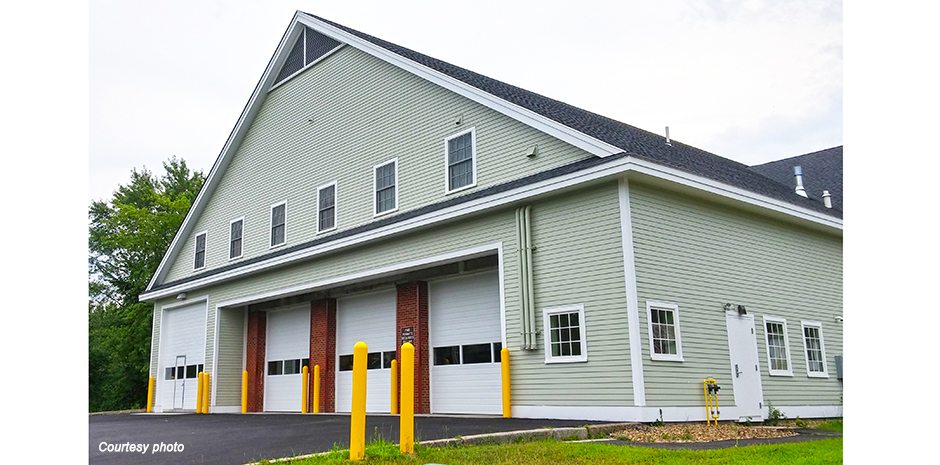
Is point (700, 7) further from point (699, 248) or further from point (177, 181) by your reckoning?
point (177, 181)

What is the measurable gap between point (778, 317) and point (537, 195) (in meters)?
5.93

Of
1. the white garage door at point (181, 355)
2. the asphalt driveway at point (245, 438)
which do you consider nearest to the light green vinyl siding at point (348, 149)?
the white garage door at point (181, 355)

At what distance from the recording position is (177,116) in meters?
10.6

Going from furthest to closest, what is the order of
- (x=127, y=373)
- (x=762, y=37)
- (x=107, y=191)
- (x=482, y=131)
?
(x=107, y=191) < (x=127, y=373) < (x=482, y=131) < (x=762, y=37)

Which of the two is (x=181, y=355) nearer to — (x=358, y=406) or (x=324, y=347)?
(x=324, y=347)

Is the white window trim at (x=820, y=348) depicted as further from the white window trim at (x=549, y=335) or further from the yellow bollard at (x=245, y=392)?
the yellow bollard at (x=245, y=392)

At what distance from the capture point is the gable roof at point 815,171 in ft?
70.8

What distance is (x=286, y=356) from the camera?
20.9 metres

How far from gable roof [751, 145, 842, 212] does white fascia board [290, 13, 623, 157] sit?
10487mm

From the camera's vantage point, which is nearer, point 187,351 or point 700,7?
point 700,7

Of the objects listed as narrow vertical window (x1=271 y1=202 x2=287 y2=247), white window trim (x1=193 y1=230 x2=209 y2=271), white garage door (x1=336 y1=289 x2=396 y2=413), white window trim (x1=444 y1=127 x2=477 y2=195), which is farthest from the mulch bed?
white window trim (x1=193 y1=230 x2=209 y2=271)

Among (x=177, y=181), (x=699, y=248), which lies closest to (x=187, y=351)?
(x=699, y=248)

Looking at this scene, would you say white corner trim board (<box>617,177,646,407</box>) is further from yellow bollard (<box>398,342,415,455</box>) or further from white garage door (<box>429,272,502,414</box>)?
yellow bollard (<box>398,342,415,455</box>)

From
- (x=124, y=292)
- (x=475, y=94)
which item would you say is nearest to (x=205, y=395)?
(x=475, y=94)
